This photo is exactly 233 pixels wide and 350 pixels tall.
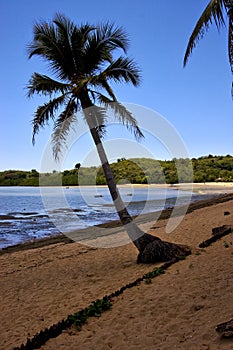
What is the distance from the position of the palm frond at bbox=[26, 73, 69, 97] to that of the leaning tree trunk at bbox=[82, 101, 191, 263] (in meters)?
0.87

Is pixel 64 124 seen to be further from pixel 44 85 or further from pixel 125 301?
pixel 125 301

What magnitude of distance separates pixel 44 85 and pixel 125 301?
20.8 ft

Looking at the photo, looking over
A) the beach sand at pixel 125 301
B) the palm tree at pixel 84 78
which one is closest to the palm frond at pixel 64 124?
the palm tree at pixel 84 78

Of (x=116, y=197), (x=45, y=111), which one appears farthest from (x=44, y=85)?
(x=116, y=197)

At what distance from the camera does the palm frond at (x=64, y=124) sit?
31.7ft

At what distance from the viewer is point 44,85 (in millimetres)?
9422

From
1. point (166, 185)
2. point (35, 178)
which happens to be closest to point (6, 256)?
point (166, 185)

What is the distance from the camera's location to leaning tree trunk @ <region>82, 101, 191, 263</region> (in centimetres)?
924

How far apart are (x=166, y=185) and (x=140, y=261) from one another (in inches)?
3766

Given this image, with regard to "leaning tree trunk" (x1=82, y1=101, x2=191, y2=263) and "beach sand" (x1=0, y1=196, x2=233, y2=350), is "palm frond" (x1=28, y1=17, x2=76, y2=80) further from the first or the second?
"beach sand" (x1=0, y1=196, x2=233, y2=350)

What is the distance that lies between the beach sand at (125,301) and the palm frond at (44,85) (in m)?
5.40

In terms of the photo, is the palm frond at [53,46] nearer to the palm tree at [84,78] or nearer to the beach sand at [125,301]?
the palm tree at [84,78]

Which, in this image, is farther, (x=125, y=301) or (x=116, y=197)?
(x=116, y=197)

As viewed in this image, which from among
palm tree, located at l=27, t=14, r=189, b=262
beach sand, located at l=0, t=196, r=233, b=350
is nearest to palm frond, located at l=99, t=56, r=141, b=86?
palm tree, located at l=27, t=14, r=189, b=262
